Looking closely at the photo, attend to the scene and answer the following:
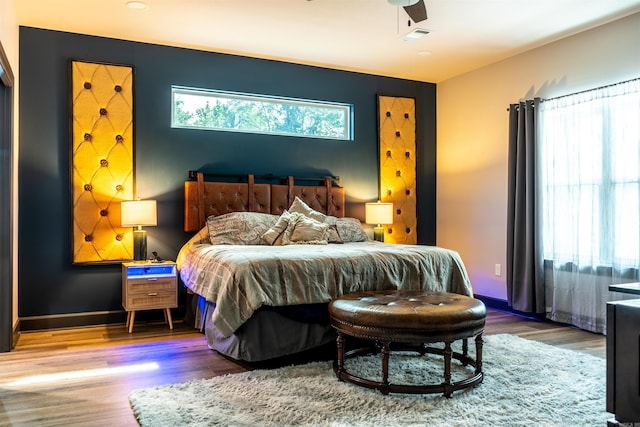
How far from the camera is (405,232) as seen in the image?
20.7 feet

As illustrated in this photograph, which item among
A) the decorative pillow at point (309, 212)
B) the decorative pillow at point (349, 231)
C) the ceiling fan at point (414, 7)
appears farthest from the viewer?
the decorative pillow at point (309, 212)

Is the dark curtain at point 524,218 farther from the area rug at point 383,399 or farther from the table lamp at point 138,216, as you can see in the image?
the table lamp at point 138,216

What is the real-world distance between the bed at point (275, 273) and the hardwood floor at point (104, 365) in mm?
257

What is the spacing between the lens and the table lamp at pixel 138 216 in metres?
4.52

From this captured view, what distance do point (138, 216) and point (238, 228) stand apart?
0.89 meters

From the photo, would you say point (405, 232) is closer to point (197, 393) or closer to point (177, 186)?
point (177, 186)

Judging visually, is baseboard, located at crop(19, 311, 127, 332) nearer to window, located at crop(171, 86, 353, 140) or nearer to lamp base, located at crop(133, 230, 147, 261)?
lamp base, located at crop(133, 230, 147, 261)

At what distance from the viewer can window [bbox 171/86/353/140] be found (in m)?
5.23

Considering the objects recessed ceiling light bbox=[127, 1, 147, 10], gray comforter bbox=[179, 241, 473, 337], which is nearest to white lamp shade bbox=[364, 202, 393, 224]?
gray comforter bbox=[179, 241, 473, 337]

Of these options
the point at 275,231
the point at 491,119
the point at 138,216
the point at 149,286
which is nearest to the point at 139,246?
the point at 138,216

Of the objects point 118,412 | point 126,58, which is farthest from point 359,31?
point 118,412

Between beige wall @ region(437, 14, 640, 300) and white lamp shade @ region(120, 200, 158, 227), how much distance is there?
3607mm

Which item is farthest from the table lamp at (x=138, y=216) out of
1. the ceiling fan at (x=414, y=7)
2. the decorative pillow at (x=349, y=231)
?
the ceiling fan at (x=414, y=7)

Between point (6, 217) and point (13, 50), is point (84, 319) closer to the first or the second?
point (6, 217)
